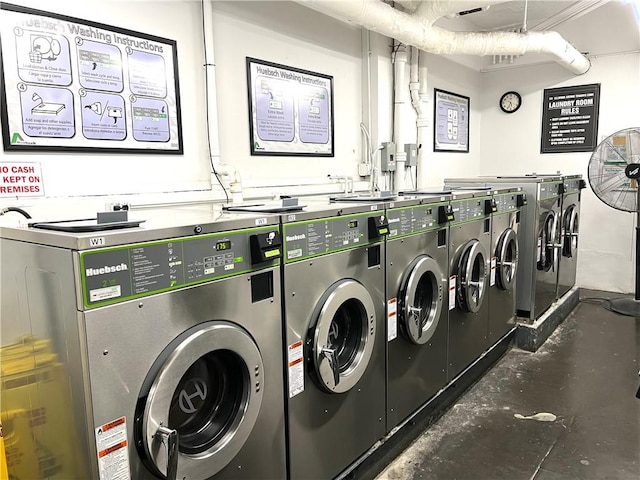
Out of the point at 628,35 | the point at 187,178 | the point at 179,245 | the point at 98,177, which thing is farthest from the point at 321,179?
the point at 628,35

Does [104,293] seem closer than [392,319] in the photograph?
Yes

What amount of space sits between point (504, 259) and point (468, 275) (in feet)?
2.57

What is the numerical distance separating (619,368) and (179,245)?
3.59 metres

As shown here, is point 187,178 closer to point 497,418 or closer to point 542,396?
point 497,418

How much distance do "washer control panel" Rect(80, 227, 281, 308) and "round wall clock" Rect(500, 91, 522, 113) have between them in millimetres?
5344

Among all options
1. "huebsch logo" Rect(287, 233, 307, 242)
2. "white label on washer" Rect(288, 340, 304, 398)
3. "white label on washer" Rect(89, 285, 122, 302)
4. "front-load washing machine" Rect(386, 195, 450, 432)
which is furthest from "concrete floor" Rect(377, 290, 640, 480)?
"white label on washer" Rect(89, 285, 122, 302)

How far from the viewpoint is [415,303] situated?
2764 millimetres

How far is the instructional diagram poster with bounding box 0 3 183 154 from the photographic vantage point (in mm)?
2090

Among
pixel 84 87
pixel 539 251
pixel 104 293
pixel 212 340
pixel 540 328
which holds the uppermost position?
pixel 84 87

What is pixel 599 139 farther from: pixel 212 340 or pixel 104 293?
pixel 104 293

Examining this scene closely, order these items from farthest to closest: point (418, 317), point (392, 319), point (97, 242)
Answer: point (418, 317)
point (392, 319)
point (97, 242)

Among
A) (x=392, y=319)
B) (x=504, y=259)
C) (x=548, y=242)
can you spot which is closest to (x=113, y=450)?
(x=392, y=319)

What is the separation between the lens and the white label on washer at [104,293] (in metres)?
1.22

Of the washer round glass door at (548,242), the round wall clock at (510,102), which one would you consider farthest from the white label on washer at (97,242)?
the round wall clock at (510,102)
